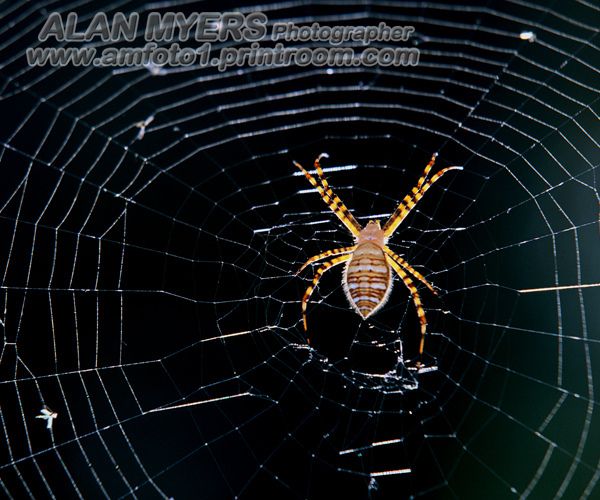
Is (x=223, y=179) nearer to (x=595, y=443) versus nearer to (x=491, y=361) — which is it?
(x=491, y=361)

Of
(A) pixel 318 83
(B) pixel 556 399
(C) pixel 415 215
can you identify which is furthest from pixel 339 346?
(A) pixel 318 83

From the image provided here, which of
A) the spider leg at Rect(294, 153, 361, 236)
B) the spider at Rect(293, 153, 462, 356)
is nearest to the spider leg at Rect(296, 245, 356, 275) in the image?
the spider at Rect(293, 153, 462, 356)

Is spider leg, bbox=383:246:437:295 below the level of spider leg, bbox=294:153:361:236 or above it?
below

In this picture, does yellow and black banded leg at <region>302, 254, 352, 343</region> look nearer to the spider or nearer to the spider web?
the spider

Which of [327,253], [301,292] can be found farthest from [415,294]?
[301,292]

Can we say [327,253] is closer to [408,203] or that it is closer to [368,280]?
[368,280]

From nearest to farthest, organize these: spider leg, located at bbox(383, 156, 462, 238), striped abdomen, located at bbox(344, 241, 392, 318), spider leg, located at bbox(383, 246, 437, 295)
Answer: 1. striped abdomen, located at bbox(344, 241, 392, 318)
2. spider leg, located at bbox(383, 246, 437, 295)
3. spider leg, located at bbox(383, 156, 462, 238)

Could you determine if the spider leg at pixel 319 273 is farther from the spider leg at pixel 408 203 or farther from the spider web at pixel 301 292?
the spider leg at pixel 408 203
